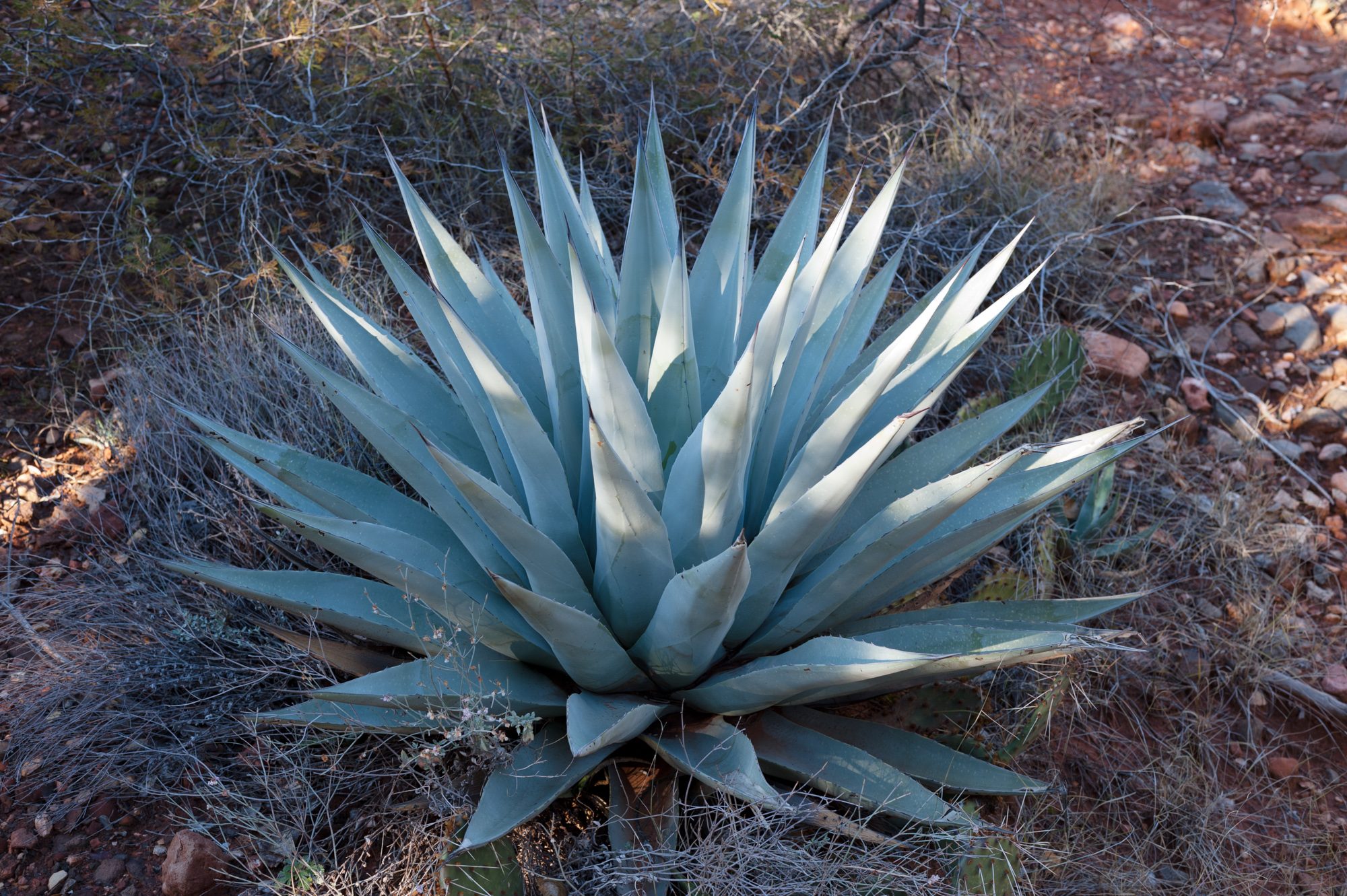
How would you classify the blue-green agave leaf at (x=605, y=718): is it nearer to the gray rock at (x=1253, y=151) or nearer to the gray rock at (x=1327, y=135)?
the gray rock at (x=1253, y=151)

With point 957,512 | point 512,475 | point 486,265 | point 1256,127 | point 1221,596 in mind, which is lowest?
point 1221,596

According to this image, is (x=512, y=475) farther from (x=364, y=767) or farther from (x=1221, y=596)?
(x=1221, y=596)

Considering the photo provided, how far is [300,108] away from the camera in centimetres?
354

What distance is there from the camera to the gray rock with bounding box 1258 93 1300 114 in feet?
15.4

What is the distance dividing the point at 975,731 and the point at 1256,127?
3.86 m

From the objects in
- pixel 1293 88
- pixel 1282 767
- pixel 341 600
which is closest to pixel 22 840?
pixel 341 600

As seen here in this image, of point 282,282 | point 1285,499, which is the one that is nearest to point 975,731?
point 1285,499

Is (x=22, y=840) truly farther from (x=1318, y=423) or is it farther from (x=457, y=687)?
(x=1318, y=423)

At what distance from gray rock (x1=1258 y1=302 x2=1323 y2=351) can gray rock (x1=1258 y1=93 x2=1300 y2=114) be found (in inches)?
63.3

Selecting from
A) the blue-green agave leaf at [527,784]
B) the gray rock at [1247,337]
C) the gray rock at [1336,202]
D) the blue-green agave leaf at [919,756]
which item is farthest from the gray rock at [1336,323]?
the blue-green agave leaf at [527,784]

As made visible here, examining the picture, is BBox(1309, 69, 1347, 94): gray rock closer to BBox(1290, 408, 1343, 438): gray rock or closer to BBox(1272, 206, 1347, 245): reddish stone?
BBox(1272, 206, 1347, 245): reddish stone

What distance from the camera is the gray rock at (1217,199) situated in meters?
4.01

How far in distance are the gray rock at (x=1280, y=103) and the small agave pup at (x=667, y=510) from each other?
12.1 feet

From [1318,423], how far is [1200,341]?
18.6 inches
